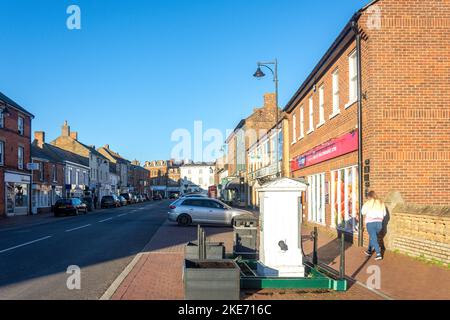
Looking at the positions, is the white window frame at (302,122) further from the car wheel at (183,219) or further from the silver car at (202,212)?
the car wheel at (183,219)

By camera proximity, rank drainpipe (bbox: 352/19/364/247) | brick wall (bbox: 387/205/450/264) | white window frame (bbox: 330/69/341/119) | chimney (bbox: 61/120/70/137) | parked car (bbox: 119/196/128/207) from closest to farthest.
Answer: brick wall (bbox: 387/205/450/264) → drainpipe (bbox: 352/19/364/247) → white window frame (bbox: 330/69/341/119) → parked car (bbox: 119/196/128/207) → chimney (bbox: 61/120/70/137)

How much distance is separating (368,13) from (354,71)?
224 centimetres

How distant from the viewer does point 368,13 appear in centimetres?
1402

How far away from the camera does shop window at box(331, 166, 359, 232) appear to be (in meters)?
15.3

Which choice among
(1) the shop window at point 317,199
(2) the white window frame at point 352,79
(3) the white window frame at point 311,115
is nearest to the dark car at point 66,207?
(1) the shop window at point 317,199

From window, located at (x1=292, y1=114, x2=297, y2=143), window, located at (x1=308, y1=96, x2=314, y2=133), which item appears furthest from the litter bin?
window, located at (x1=292, y1=114, x2=297, y2=143)

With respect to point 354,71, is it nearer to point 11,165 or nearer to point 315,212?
point 315,212

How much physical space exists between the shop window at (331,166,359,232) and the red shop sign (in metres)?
0.62

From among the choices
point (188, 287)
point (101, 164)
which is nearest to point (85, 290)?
point (188, 287)

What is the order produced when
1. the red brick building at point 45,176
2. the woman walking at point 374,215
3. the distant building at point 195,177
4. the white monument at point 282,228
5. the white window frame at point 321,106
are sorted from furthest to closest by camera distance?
the distant building at point 195,177
the red brick building at point 45,176
the white window frame at point 321,106
the woman walking at point 374,215
the white monument at point 282,228

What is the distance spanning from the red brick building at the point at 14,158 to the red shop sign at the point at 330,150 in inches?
871

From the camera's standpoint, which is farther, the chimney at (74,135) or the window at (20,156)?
the chimney at (74,135)

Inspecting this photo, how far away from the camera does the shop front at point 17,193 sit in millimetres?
38281

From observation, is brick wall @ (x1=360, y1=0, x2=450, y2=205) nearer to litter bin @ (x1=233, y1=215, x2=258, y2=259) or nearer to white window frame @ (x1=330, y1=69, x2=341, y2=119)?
white window frame @ (x1=330, y1=69, x2=341, y2=119)
